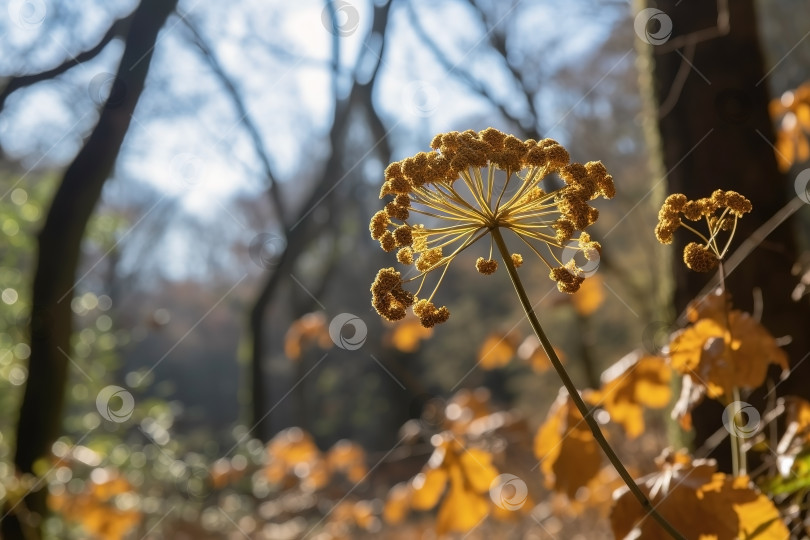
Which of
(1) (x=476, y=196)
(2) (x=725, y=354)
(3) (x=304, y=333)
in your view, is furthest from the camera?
(3) (x=304, y=333)

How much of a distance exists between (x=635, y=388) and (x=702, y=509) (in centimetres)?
53

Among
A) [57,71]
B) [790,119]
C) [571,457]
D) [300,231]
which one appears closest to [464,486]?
[571,457]

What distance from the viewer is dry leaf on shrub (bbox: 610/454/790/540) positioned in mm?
786

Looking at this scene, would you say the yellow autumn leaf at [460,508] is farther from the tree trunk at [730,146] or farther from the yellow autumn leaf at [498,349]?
the yellow autumn leaf at [498,349]

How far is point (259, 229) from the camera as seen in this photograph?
36.8 ft

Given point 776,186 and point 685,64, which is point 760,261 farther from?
point 685,64

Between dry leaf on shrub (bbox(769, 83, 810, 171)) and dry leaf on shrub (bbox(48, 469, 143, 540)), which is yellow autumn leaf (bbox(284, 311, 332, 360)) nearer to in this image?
dry leaf on shrub (bbox(48, 469, 143, 540))

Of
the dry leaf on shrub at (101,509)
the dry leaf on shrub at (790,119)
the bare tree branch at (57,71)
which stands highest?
the bare tree branch at (57,71)

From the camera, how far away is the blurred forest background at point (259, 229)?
2562 millimetres

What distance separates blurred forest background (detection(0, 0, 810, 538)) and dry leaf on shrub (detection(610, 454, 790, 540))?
0.58m

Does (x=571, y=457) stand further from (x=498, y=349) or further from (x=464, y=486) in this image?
(x=498, y=349)

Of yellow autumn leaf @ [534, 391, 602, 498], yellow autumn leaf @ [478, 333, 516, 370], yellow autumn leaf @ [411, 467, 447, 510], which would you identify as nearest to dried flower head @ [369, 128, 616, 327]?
yellow autumn leaf @ [534, 391, 602, 498]

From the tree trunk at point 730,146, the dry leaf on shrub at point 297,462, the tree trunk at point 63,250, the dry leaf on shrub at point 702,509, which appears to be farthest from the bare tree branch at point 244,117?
the dry leaf on shrub at point 702,509

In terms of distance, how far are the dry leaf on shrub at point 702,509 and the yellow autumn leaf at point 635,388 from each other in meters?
0.42
